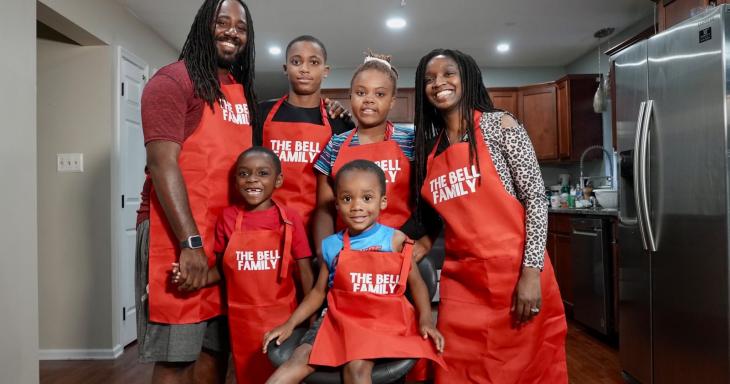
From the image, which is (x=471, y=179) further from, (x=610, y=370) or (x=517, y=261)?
(x=610, y=370)

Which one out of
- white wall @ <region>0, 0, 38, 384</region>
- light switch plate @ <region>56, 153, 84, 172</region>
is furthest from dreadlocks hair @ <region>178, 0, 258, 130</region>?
light switch plate @ <region>56, 153, 84, 172</region>

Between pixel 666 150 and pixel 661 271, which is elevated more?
pixel 666 150

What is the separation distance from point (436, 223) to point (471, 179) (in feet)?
0.86

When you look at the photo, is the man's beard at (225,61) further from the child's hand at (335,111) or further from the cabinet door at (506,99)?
the cabinet door at (506,99)

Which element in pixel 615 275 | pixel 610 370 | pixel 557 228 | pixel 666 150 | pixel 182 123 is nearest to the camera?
pixel 182 123

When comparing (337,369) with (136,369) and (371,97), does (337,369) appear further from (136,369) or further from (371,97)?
(136,369)

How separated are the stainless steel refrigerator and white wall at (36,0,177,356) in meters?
3.17

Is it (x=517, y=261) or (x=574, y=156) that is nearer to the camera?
(x=517, y=261)

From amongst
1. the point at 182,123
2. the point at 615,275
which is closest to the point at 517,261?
the point at 182,123

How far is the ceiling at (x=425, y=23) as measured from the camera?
364cm

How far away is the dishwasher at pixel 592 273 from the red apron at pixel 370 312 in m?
2.49

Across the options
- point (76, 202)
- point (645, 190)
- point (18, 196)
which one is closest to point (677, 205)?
point (645, 190)

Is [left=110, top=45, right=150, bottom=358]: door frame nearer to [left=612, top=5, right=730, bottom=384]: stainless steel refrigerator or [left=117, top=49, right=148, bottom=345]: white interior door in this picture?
[left=117, top=49, right=148, bottom=345]: white interior door

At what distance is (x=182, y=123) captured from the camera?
51.6 inches
